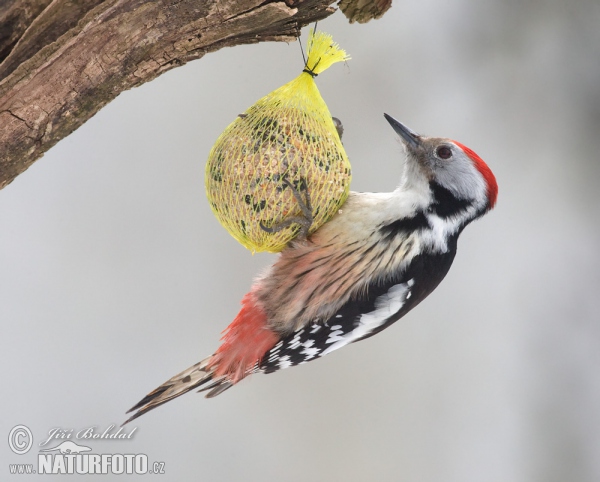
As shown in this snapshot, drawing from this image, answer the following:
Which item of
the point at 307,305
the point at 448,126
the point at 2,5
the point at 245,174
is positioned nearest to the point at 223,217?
the point at 245,174

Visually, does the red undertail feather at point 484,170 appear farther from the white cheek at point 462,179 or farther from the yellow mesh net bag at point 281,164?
the yellow mesh net bag at point 281,164

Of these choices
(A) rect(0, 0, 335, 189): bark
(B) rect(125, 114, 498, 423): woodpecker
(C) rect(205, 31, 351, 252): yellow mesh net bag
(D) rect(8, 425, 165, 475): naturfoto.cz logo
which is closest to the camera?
(A) rect(0, 0, 335, 189): bark

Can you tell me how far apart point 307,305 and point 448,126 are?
5.88ft

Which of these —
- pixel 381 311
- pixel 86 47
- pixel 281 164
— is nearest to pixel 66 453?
pixel 381 311

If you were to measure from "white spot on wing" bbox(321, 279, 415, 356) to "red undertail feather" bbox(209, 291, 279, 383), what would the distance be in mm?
216

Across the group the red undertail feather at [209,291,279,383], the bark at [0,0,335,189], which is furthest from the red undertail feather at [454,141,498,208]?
the red undertail feather at [209,291,279,383]

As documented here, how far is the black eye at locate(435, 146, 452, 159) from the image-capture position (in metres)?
2.22

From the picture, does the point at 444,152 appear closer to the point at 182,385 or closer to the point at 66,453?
the point at 182,385

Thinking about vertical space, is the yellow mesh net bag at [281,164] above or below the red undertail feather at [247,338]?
above

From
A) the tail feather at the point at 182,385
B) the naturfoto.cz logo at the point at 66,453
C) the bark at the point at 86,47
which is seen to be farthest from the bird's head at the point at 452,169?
the naturfoto.cz logo at the point at 66,453

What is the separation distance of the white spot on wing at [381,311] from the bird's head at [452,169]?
354 millimetres

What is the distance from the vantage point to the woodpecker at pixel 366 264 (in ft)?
7.05

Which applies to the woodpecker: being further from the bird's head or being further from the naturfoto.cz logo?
the naturfoto.cz logo

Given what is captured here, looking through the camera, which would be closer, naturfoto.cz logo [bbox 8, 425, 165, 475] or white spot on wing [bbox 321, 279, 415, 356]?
white spot on wing [bbox 321, 279, 415, 356]
